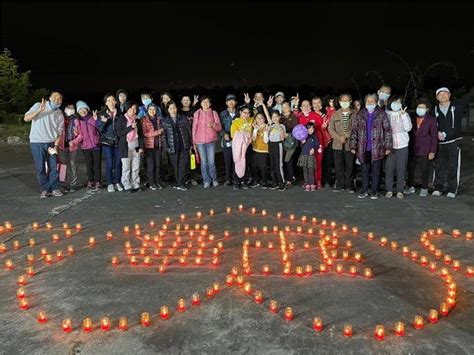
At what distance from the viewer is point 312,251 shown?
587cm

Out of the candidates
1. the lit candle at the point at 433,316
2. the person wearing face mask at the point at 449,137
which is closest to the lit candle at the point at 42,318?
the lit candle at the point at 433,316

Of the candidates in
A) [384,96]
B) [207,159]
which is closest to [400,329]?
[384,96]

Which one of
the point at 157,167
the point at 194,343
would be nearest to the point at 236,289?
the point at 194,343

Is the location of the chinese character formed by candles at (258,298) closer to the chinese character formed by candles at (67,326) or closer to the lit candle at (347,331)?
the lit candle at (347,331)

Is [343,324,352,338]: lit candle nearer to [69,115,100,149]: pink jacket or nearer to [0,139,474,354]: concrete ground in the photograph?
[0,139,474,354]: concrete ground

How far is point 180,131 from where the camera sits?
964 centimetres

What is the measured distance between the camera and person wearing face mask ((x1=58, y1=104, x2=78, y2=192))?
9484 mm

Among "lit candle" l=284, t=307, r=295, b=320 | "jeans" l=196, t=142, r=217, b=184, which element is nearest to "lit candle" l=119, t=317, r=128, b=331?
"lit candle" l=284, t=307, r=295, b=320

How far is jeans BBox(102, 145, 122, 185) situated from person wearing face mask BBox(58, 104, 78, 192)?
694 millimetres

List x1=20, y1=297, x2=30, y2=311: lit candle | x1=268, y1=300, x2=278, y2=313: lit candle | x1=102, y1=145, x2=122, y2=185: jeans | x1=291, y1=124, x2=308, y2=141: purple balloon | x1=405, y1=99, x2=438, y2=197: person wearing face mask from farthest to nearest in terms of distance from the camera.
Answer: x1=102, y1=145, x2=122, y2=185: jeans
x1=291, y1=124, x2=308, y2=141: purple balloon
x1=405, y1=99, x2=438, y2=197: person wearing face mask
x1=20, y1=297, x2=30, y2=311: lit candle
x1=268, y1=300, x2=278, y2=313: lit candle

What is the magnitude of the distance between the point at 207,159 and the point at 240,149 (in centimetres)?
76

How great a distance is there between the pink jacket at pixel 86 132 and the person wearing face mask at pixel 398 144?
5.74 m

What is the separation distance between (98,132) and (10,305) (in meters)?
5.64

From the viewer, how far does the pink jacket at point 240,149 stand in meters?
9.63
